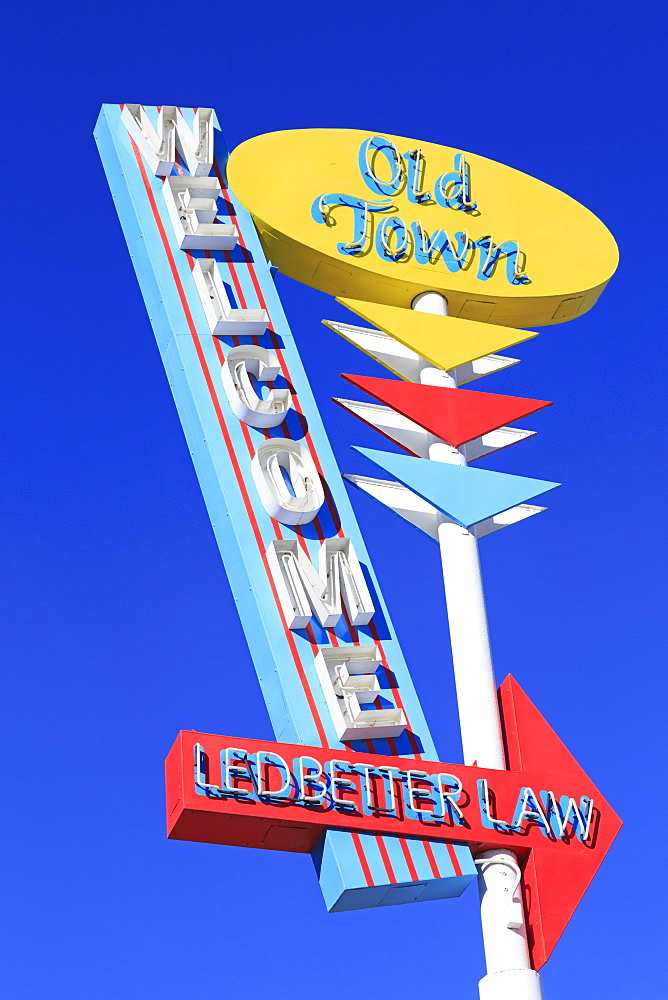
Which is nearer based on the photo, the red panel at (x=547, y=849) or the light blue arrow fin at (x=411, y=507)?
the red panel at (x=547, y=849)

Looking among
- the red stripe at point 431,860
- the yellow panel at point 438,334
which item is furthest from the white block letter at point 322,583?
the yellow panel at point 438,334

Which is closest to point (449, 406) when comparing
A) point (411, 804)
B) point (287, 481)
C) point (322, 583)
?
point (287, 481)

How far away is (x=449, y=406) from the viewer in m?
18.1

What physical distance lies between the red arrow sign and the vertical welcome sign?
20mm

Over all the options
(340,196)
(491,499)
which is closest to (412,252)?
(340,196)

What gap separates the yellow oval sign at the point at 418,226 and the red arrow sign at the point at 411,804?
5.87 metres

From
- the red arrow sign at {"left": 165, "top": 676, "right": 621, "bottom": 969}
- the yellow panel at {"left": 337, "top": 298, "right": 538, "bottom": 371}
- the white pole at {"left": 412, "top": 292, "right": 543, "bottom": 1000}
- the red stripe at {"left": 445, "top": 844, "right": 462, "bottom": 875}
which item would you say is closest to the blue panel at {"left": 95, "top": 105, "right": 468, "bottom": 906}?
the red arrow sign at {"left": 165, "top": 676, "right": 621, "bottom": 969}

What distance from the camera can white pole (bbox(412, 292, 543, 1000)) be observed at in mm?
14914

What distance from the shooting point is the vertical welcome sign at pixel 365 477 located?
14906mm

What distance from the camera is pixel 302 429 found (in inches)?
706

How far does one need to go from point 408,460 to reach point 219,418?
2.06 m

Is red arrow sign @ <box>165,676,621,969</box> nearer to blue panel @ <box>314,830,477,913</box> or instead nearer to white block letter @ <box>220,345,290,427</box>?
blue panel @ <box>314,830,477,913</box>

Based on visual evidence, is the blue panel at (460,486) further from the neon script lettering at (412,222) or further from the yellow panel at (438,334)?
the neon script lettering at (412,222)

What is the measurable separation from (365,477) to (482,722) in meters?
3.10
